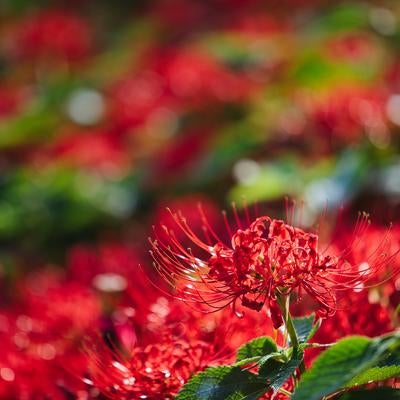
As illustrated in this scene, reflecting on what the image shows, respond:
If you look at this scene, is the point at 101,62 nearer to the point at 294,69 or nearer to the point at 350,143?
the point at 294,69

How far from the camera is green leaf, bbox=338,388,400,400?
2.25 feet

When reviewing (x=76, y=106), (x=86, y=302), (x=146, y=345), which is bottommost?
(x=76, y=106)

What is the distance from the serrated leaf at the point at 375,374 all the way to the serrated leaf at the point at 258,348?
0.08 meters

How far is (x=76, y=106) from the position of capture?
2752 millimetres

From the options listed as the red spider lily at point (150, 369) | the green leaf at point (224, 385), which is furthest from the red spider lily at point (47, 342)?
the green leaf at point (224, 385)

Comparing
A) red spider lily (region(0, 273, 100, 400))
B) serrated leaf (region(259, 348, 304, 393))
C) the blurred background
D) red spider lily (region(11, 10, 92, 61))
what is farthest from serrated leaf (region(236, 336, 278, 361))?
red spider lily (region(11, 10, 92, 61))

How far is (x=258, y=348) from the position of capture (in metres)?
0.75

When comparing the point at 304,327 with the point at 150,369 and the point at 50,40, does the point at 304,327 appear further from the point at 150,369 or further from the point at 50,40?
the point at 50,40

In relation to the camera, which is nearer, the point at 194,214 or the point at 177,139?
the point at 194,214

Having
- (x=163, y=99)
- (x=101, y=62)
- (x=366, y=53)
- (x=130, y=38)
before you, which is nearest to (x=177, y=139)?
(x=163, y=99)

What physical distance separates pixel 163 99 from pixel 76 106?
0.30 m

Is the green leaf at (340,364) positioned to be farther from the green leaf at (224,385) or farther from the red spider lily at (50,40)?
the red spider lily at (50,40)

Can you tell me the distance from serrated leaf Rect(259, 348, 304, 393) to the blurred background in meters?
0.78

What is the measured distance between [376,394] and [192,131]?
189 centimetres
